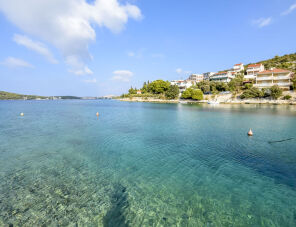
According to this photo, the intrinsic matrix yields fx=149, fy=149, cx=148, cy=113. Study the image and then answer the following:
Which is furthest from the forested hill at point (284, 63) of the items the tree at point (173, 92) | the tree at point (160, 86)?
the tree at point (160, 86)

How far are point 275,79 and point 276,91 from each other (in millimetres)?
13676

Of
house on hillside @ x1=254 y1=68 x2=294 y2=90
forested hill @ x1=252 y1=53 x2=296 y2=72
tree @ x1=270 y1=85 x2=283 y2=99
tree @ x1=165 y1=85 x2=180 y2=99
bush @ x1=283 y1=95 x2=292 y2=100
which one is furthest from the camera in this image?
tree @ x1=165 y1=85 x2=180 y2=99

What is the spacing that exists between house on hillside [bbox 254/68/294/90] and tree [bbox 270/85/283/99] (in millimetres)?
8148

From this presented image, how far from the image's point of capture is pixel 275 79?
251ft

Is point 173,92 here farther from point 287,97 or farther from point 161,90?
point 287,97

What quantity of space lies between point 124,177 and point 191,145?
8.52m

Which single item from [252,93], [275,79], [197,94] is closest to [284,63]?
[275,79]

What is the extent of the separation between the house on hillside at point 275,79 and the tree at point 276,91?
815 centimetres

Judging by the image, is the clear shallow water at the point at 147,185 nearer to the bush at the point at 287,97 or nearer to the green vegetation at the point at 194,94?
the bush at the point at 287,97

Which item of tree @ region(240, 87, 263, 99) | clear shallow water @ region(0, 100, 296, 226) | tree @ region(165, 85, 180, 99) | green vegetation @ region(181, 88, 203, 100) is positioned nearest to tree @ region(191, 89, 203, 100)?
green vegetation @ region(181, 88, 203, 100)

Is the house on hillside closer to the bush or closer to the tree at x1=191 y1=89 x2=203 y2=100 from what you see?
the bush

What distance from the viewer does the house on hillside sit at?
73188 mm

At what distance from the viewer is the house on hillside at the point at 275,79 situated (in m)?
73.2

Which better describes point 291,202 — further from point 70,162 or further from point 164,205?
point 70,162
